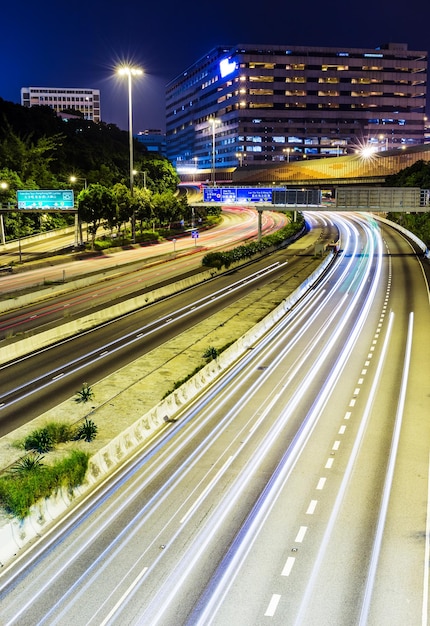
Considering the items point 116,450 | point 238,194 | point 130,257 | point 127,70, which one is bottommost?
point 116,450

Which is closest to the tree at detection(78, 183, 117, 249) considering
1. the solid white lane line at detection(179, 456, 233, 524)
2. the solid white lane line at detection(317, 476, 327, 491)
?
the solid white lane line at detection(179, 456, 233, 524)

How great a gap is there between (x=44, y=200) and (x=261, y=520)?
6464cm

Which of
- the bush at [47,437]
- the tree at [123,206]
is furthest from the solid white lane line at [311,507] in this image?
the tree at [123,206]

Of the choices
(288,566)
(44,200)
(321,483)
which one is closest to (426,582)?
(288,566)

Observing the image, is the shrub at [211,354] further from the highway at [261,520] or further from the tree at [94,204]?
the tree at [94,204]

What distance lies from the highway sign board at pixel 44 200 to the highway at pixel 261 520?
170 ft

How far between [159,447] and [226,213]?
118 meters

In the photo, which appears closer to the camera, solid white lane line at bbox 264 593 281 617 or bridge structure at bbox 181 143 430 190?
solid white lane line at bbox 264 593 281 617

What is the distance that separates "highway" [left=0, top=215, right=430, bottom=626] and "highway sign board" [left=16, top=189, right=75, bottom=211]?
5171 centimetres

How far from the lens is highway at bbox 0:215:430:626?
13.0 m

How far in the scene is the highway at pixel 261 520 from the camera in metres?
13.0

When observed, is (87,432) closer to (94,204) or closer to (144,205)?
(94,204)

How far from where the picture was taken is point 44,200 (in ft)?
243

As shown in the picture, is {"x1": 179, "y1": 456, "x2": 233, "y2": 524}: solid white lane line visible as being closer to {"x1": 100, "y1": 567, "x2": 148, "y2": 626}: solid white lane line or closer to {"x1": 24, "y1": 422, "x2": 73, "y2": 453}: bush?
{"x1": 100, "y1": 567, "x2": 148, "y2": 626}: solid white lane line
